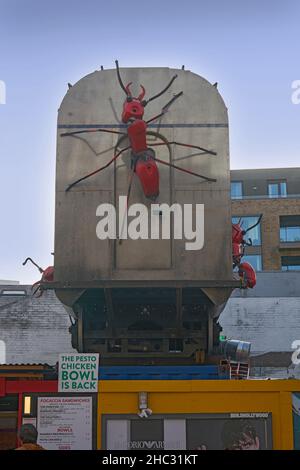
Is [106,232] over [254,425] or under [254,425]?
over

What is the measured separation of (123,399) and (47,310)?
15786 mm

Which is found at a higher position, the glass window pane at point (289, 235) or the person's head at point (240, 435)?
the glass window pane at point (289, 235)

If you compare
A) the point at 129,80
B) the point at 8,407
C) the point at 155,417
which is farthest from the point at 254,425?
the point at 129,80

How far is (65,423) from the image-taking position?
6.69 meters

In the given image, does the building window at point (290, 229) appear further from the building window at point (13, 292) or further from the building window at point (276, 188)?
the building window at point (13, 292)

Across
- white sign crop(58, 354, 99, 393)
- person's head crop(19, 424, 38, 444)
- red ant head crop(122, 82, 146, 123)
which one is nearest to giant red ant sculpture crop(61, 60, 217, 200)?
red ant head crop(122, 82, 146, 123)

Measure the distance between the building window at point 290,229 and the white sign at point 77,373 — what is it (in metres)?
38.0

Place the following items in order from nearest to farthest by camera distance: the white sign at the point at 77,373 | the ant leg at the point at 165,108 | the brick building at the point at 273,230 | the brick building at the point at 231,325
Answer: the white sign at the point at 77,373 < the ant leg at the point at 165,108 < the brick building at the point at 231,325 < the brick building at the point at 273,230

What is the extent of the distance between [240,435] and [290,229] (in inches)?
1514

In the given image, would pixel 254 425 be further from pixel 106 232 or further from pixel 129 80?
pixel 129 80

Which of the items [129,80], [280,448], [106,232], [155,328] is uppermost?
[129,80]

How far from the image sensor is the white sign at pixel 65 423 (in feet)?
21.7

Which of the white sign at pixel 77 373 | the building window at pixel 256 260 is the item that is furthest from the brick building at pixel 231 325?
the building window at pixel 256 260
